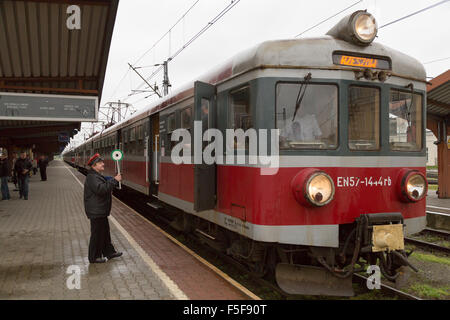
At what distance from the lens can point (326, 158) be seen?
4879 millimetres

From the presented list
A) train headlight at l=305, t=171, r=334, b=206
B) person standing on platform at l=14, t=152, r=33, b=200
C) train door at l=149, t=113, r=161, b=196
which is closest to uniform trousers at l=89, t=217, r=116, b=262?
train door at l=149, t=113, r=161, b=196

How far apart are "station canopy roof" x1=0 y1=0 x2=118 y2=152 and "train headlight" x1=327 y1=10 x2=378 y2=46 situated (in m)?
4.15

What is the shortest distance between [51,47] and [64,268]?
5.38m

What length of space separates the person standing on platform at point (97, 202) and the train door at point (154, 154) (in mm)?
3180

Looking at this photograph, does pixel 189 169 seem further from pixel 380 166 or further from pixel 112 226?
pixel 112 226

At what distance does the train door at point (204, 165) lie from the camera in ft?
18.5

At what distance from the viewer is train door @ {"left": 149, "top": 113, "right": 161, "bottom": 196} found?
957 centimetres

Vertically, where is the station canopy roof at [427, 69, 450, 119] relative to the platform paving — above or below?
above

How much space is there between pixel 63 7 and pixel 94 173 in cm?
338

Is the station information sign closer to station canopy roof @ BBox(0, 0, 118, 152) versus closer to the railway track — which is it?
station canopy roof @ BBox(0, 0, 118, 152)

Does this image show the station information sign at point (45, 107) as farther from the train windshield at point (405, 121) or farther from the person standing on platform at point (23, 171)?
the train windshield at point (405, 121)

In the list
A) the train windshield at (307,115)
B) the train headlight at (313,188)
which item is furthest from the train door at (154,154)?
the train headlight at (313,188)

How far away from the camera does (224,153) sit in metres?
5.64
